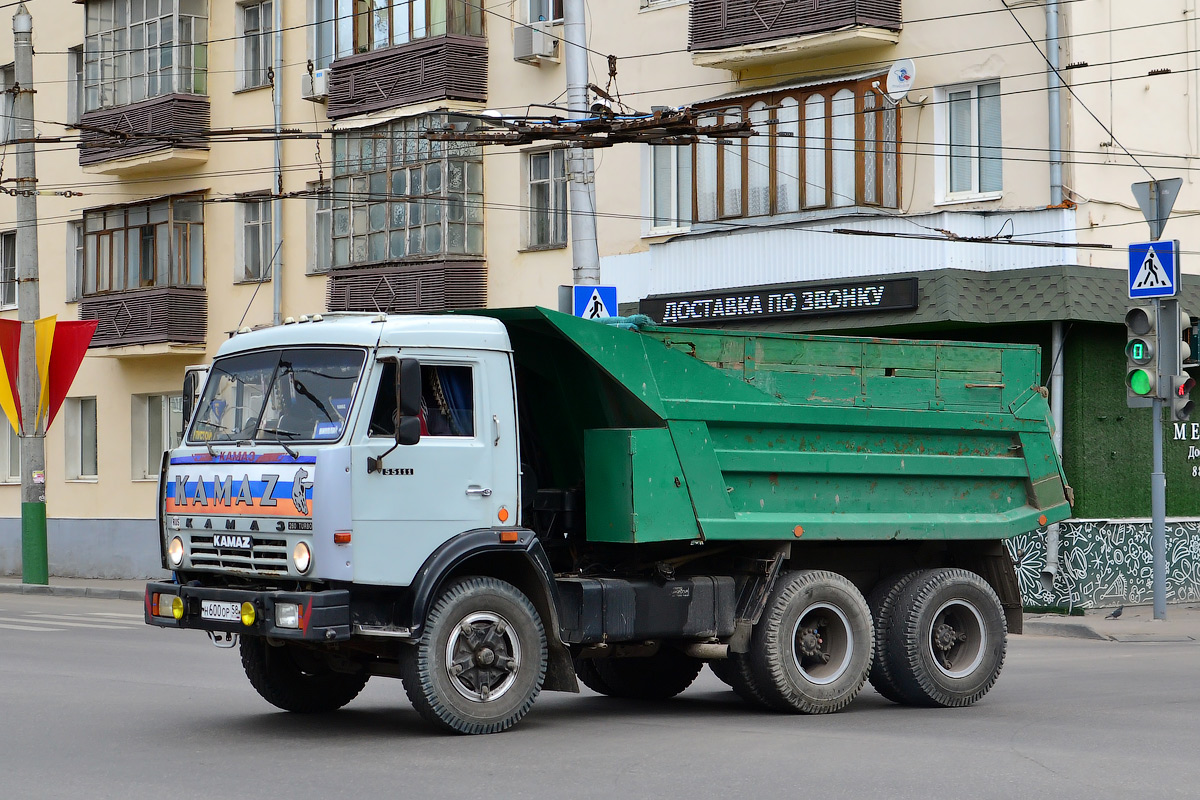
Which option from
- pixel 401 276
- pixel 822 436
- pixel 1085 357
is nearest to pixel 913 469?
pixel 822 436

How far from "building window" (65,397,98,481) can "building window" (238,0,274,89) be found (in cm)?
775

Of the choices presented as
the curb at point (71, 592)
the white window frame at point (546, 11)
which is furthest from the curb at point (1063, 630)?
the curb at point (71, 592)

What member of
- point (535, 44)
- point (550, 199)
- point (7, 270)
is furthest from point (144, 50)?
point (550, 199)

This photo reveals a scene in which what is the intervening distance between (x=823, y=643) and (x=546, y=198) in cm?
1581

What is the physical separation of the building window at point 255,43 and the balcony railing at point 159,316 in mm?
3977

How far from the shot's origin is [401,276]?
27281 millimetres

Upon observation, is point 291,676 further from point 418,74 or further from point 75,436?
point 75,436

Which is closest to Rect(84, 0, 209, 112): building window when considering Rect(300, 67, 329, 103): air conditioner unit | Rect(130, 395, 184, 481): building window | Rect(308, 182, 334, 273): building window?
Rect(300, 67, 329, 103): air conditioner unit

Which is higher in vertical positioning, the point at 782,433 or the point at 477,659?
the point at 782,433

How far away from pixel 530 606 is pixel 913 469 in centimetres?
321

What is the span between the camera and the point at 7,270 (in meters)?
36.4

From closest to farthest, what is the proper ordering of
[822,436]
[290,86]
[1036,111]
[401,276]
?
[822,436] → [1036,111] → [401,276] → [290,86]

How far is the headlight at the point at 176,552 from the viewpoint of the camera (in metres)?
10.8

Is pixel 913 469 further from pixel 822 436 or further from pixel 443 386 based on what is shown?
pixel 443 386
